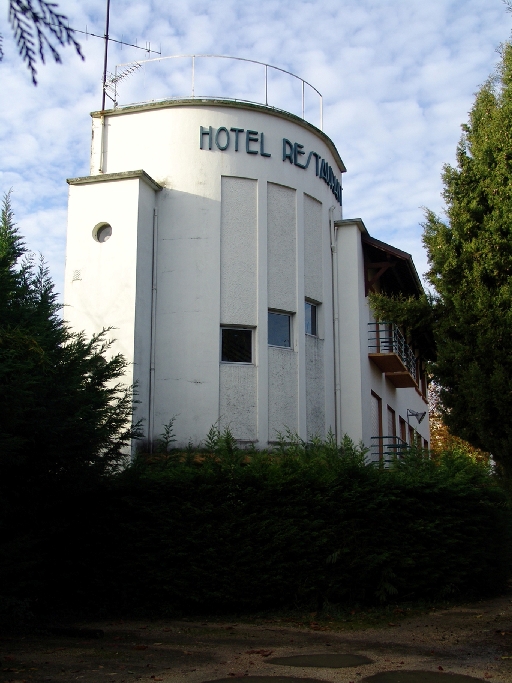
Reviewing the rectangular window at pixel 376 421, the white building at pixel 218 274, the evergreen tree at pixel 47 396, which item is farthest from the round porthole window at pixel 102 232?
the rectangular window at pixel 376 421

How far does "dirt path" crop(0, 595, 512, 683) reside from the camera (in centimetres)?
830

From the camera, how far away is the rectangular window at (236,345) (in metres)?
18.6

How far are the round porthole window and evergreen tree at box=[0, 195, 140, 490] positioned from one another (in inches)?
209

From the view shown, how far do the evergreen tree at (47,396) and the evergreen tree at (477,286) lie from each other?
6.24 meters

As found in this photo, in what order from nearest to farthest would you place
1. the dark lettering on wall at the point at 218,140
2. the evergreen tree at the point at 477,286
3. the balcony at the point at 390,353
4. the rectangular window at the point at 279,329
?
the evergreen tree at the point at 477,286 → the rectangular window at the point at 279,329 → the dark lettering on wall at the point at 218,140 → the balcony at the point at 390,353

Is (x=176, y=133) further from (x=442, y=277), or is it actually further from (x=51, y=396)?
(x=51, y=396)

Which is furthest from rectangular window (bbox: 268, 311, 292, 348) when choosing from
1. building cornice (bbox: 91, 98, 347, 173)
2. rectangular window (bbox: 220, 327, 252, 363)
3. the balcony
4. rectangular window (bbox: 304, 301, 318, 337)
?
building cornice (bbox: 91, 98, 347, 173)

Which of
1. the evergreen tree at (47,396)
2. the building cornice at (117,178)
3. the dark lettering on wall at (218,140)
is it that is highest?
the dark lettering on wall at (218,140)

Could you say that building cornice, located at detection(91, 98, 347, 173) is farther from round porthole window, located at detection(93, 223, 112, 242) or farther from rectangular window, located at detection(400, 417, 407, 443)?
rectangular window, located at detection(400, 417, 407, 443)

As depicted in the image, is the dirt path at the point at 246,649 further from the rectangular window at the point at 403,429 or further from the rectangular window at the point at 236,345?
the rectangular window at the point at 403,429

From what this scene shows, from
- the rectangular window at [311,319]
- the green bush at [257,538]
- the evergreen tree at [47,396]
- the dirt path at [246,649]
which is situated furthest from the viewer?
the rectangular window at [311,319]

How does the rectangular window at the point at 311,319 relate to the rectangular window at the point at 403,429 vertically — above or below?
above

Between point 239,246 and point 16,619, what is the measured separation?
10.9m

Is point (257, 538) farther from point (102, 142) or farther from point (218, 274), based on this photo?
point (102, 142)
